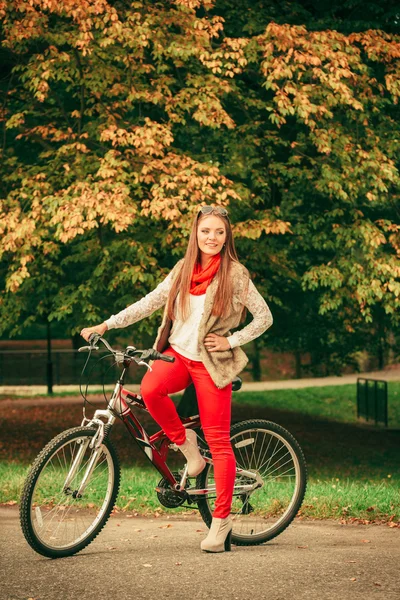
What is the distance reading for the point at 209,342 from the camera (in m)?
4.73

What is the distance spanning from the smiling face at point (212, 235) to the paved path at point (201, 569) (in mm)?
1614

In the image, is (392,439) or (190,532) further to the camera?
Result: (392,439)

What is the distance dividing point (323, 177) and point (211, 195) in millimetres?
1774

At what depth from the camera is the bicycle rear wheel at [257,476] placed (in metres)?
5.06

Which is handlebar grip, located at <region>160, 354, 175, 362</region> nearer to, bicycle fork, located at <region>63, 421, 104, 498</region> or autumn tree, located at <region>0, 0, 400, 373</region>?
A: bicycle fork, located at <region>63, 421, 104, 498</region>

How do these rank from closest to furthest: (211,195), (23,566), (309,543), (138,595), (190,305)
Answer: (138,595) < (23,566) < (190,305) < (309,543) < (211,195)

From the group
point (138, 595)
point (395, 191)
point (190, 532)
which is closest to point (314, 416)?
point (395, 191)

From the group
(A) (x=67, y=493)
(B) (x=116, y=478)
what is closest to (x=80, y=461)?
(A) (x=67, y=493)

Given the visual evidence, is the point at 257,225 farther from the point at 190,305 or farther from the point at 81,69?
the point at 190,305

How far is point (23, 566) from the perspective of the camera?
4457mm

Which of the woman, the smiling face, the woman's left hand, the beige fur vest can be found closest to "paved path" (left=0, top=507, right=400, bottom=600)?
the woman

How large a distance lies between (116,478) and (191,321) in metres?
0.95

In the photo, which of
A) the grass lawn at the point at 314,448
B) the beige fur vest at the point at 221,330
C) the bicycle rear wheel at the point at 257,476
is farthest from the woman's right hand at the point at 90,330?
the grass lawn at the point at 314,448

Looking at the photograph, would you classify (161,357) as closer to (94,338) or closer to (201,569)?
(94,338)
